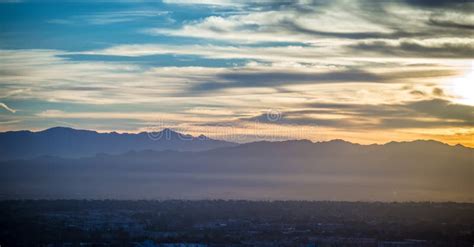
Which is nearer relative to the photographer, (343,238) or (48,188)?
(343,238)

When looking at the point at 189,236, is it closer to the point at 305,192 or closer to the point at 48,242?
the point at 48,242

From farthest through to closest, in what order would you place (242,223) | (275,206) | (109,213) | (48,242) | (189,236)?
(275,206)
(109,213)
(242,223)
(189,236)
(48,242)

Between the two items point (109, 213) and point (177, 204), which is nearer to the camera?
point (109, 213)

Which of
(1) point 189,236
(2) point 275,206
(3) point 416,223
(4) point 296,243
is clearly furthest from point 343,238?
(2) point 275,206

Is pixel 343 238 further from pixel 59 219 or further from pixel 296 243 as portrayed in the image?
pixel 59 219

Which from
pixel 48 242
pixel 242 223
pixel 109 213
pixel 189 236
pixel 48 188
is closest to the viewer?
pixel 48 242

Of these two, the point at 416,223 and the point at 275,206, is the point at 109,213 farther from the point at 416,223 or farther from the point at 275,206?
the point at 416,223

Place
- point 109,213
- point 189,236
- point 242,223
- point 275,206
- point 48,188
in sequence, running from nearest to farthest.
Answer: point 189,236 → point 242,223 → point 109,213 → point 275,206 → point 48,188

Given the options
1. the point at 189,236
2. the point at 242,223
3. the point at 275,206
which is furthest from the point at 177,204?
the point at 189,236

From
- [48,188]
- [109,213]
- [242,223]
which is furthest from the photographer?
[48,188]
